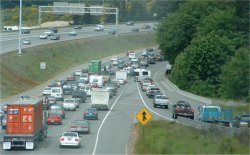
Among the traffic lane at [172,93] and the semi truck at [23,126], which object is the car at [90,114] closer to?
the traffic lane at [172,93]

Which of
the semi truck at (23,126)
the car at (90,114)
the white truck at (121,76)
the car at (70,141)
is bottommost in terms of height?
the white truck at (121,76)

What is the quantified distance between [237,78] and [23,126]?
150 ft

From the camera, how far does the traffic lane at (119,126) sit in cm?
4484

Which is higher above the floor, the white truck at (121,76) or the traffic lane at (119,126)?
the traffic lane at (119,126)

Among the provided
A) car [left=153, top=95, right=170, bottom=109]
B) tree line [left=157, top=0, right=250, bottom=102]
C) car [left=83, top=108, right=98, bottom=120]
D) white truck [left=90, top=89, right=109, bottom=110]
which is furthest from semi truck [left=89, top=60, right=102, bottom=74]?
car [left=83, top=108, right=98, bottom=120]

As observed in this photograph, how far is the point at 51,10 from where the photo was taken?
147125mm

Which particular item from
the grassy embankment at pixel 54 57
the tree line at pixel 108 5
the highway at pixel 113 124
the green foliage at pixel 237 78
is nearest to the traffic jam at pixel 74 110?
the highway at pixel 113 124

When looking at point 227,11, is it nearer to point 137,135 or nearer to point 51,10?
point 51,10

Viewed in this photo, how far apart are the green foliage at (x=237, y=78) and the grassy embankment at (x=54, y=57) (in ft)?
80.8

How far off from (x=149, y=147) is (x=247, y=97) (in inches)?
1628

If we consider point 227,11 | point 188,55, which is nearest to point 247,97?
point 188,55

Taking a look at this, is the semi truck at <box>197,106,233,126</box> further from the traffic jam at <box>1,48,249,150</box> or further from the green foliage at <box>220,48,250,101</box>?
the green foliage at <box>220,48,250,101</box>

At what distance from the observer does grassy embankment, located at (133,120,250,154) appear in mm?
37531

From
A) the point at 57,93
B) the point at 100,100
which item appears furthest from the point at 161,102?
the point at 57,93
